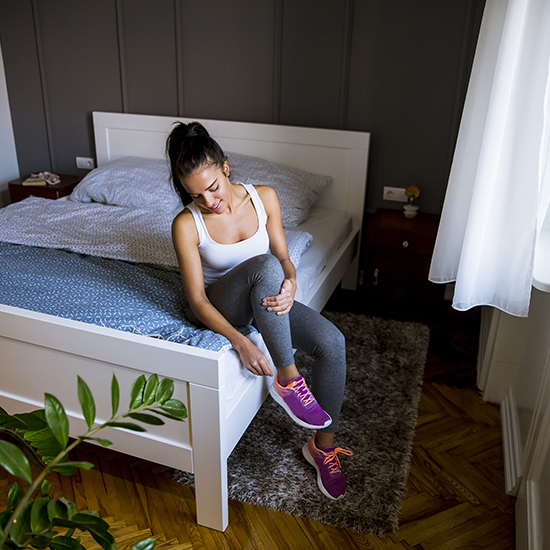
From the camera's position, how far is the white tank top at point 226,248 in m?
1.67

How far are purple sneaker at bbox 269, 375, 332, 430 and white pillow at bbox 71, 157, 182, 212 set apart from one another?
141cm

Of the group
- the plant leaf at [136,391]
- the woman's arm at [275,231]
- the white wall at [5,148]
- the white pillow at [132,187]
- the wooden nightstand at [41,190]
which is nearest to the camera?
the plant leaf at [136,391]

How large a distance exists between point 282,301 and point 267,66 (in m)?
1.87

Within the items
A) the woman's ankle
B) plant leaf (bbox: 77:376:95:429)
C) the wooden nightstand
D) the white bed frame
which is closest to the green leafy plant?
plant leaf (bbox: 77:376:95:429)

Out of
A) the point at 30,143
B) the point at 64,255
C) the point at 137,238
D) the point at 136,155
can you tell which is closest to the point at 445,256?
the point at 137,238

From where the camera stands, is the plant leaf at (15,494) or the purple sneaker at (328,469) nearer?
the plant leaf at (15,494)

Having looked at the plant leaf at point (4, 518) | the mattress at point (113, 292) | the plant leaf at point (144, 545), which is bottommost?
the mattress at point (113, 292)

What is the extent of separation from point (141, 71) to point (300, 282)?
1.96m

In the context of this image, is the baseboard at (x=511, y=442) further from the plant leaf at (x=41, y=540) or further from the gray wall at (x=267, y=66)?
the plant leaf at (x=41, y=540)

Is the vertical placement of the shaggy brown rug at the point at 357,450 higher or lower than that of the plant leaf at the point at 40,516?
lower

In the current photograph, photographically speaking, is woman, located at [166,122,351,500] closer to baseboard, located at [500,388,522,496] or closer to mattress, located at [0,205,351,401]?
mattress, located at [0,205,351,401]

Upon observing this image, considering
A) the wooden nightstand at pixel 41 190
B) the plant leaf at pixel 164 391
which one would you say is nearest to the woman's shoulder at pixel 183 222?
the plant leaf at pixel 164 391

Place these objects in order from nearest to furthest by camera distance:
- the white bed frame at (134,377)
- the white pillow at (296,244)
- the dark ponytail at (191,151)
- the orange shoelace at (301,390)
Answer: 1. the white bed frame at (134,377)
2. the dark ponytail at (191,151)
3. the orange shoelace at (301,390)
4. the white pillow at (296,244)

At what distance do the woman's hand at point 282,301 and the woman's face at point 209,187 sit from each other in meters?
0.31
